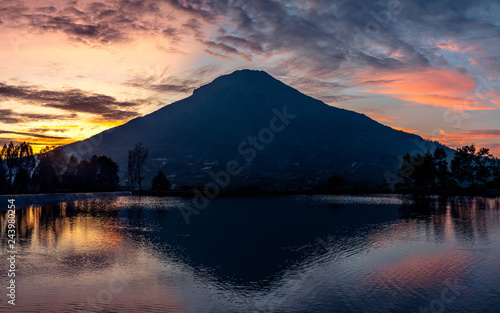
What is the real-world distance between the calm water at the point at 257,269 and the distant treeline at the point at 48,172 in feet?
272

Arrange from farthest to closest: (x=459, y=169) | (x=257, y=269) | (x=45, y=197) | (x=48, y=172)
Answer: (x=459, y=169) → (x=48, y=172) → (x=45, y=197) → (x=257, y=269)

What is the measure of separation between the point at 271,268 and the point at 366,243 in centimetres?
1175

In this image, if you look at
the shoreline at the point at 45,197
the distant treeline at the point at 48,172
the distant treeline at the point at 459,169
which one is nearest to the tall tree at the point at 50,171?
the distant treeline at the point at 48,172

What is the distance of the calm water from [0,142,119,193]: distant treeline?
82938mm

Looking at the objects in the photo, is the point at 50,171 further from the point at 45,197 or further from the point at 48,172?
the point at 45,197

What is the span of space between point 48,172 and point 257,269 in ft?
375

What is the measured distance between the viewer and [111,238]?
34125 mm

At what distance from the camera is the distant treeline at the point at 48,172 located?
112 meters

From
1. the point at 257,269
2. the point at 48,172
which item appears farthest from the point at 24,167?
the point at 257,269

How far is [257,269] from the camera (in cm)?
2259

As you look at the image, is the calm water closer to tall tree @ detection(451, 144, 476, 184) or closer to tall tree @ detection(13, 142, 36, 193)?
tall tree @ detection(13, 142, 36, 193)

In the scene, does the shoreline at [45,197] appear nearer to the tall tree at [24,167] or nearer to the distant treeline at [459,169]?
the tall tree at [24,167]

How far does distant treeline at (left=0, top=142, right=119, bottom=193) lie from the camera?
112 metres

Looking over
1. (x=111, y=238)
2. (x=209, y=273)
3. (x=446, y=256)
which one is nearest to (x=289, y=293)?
(x=209, y=273)
